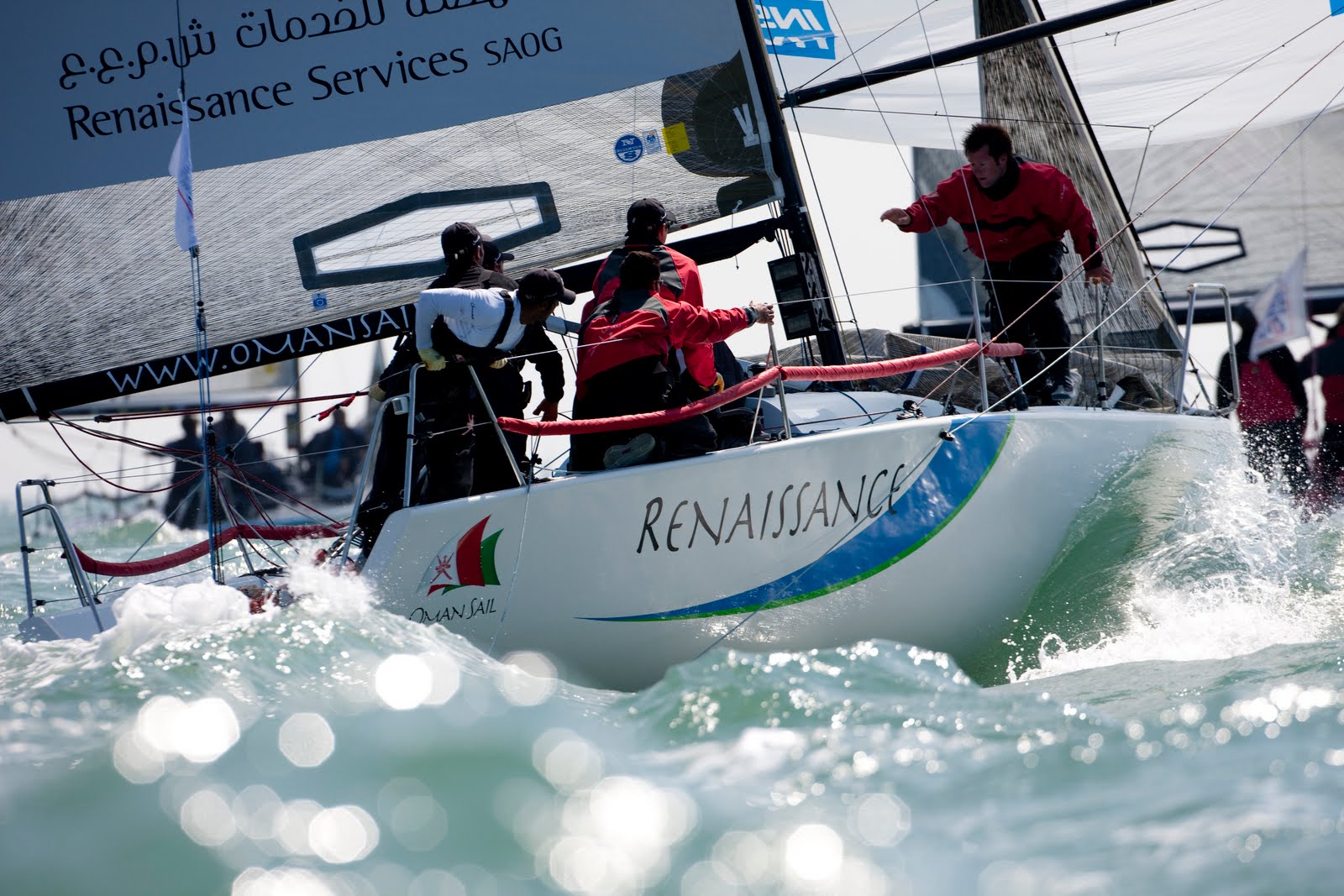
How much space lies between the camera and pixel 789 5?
5.40 metres

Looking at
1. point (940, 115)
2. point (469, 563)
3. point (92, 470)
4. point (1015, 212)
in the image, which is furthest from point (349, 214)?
point (1015, 212)

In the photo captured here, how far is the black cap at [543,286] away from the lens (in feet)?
11.5

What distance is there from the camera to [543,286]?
11.5 feet

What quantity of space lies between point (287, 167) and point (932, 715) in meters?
3.81

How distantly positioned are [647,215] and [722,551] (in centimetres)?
110

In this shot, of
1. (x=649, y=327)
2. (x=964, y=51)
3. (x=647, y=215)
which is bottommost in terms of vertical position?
(x=649, y=327)

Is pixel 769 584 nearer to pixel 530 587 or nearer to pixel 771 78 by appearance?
pixel 530 587

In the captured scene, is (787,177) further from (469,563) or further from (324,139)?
(469,563)

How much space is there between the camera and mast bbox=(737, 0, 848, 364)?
183 inches

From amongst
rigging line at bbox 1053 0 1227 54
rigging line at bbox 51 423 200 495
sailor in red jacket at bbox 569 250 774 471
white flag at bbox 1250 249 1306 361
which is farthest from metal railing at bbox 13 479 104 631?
white flag at bbox 1250 249 1306 361

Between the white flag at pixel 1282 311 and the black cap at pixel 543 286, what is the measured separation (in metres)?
7.06

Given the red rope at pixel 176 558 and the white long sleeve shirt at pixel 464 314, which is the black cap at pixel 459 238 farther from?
the red rope at pixel 176 558

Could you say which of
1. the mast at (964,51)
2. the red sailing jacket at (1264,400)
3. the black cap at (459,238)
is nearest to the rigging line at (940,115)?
the mast at (964,51)

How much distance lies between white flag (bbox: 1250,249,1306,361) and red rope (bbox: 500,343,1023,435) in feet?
21.0
